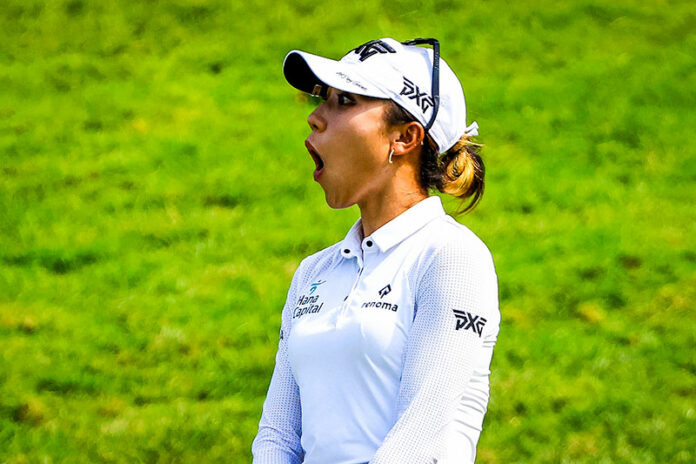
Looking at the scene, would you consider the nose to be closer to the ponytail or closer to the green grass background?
the ponytail

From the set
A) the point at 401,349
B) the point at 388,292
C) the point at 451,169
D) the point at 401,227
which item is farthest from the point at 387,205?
the point at 401,349

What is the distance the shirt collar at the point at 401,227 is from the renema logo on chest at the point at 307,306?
19 cm

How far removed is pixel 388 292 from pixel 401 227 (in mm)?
271

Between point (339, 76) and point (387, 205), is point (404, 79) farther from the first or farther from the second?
point (387, 205)

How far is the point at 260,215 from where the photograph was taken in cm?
903

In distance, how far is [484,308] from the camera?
265cm

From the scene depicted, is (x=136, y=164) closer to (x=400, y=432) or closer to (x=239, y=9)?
(x=239, y=9)

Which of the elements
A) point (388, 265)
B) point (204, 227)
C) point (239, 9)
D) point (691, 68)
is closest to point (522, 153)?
point (691, 68)

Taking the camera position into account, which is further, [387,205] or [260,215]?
[260,215]

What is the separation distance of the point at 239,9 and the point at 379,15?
187 cm

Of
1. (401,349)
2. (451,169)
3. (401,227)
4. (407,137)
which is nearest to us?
(401,349)

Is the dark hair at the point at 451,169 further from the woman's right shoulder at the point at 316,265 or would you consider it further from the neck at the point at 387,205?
the woman's right shoulder at the point at 316,265

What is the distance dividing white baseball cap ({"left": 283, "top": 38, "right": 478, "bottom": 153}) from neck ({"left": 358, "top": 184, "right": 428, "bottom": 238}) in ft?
0.62

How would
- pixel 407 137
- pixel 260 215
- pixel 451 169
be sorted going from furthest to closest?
pixel 260 215 < pixel 451 169 < pixel 407 137
